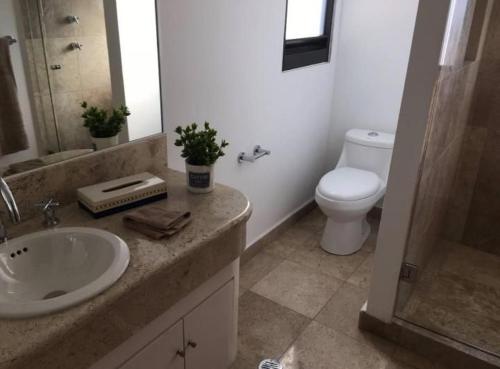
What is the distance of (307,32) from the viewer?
2.79m

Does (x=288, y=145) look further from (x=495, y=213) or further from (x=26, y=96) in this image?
(x=26, y=96)

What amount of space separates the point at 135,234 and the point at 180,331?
1.14ft

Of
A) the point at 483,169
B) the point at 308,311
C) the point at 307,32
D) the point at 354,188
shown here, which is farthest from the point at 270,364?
the point at 307,32

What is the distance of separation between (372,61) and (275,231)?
4.32ft

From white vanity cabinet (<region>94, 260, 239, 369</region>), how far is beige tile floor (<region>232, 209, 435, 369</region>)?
0.35 meters

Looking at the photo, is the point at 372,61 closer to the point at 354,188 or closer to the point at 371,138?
the point at 371,138

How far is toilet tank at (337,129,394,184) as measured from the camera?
2814mm

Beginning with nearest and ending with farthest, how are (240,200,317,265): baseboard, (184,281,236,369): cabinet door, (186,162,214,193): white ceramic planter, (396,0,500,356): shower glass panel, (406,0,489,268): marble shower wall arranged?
(184,281,236,369): cabinet door < (186,162,214,193): white ceramic planter < (406,0,489,268): marble shower wall < (396,0,500,356): shower glass panel < (240,200,317,265): baseboard

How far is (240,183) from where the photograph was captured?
238 cm

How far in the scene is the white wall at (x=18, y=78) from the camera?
3.89ft

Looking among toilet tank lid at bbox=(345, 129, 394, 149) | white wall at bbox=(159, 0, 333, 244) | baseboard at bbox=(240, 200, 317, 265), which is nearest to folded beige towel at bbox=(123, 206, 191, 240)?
white wall at bbox=(159, 0, 333, 244)

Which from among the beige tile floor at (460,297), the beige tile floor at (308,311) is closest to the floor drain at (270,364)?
the beige tile floor at (308,311)

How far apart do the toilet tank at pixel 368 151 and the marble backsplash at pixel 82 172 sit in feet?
5.15

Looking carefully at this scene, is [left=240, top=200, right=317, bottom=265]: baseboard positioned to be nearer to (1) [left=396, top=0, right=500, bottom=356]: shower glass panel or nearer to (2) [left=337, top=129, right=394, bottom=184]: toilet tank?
(2) [left=337, top=129, right=394, bottom=184]: toilet tank
